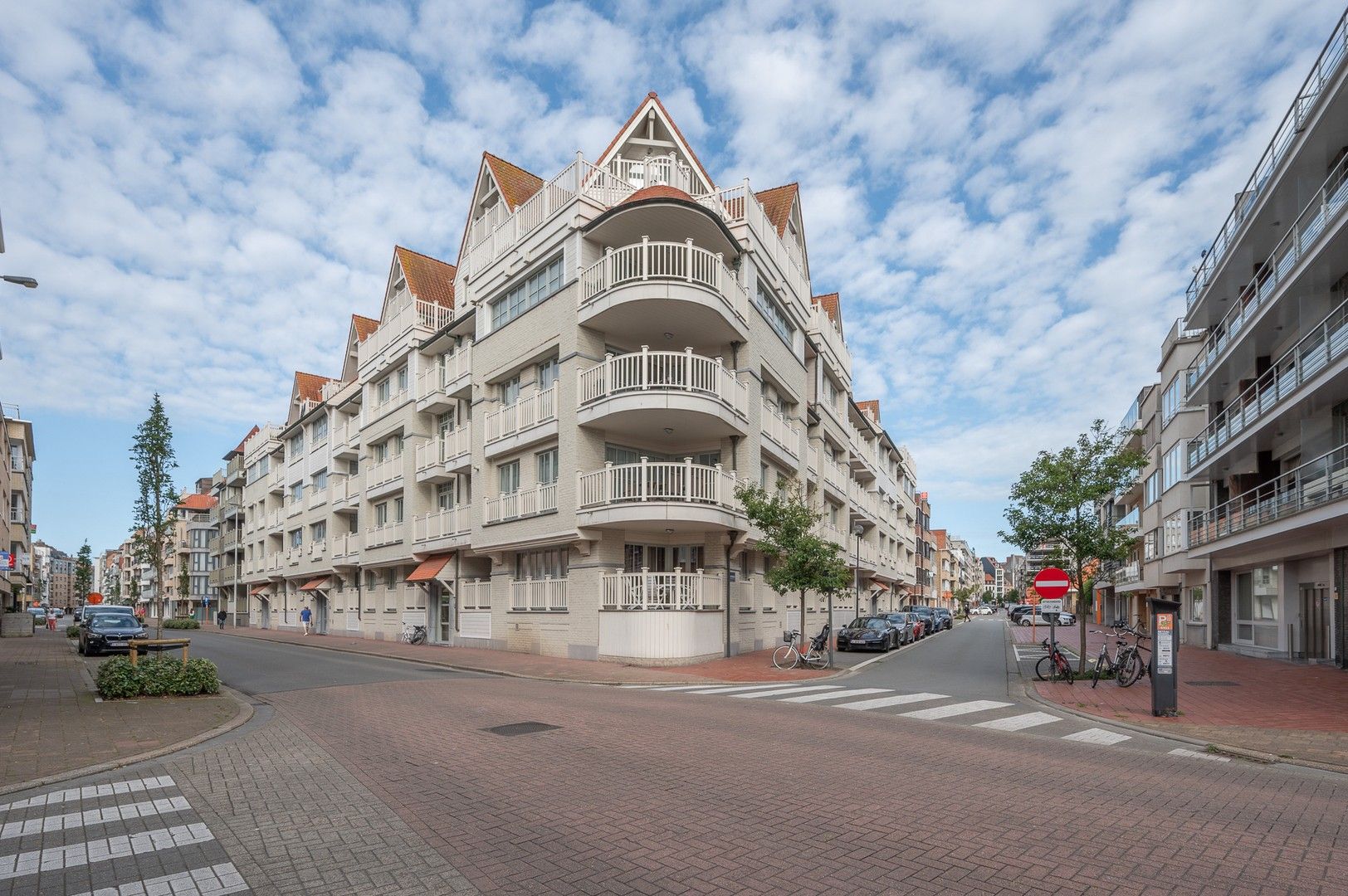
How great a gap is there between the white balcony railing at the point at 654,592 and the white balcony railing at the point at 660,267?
24.5 feet

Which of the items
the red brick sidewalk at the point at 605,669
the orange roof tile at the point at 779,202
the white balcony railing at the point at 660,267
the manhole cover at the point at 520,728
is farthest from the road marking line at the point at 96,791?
the orange roof tile at the point at 779,202

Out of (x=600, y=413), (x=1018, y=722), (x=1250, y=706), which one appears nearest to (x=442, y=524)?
(x=600, y=413)

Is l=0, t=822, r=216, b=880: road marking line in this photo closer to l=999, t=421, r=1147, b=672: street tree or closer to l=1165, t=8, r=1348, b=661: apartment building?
l=999, t=421, r=1147, b=672: street tree

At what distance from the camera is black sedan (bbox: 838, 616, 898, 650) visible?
2869 cm

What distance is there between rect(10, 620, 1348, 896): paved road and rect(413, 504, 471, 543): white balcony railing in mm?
17966

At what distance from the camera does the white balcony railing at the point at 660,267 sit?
21781mm

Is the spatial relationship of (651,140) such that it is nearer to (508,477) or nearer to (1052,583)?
(508,477)

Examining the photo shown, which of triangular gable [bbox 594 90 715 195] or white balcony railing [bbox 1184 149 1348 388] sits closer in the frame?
white balcony railing [bbox 1184 149 1348 388]

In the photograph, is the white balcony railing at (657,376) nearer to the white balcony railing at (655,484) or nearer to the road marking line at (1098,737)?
the white balcony railing at (655,484)

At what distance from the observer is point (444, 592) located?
106 ft

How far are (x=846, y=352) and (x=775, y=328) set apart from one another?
14.9m

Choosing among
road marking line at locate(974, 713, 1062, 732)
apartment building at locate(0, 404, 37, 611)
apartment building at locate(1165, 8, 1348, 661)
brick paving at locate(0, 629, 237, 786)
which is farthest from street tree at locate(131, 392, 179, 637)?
apartment building at locate(0, 404, 37, 611)

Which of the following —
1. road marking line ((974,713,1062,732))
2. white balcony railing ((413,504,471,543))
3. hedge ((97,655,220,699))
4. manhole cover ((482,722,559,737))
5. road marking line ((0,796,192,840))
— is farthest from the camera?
white balcony railing ((413,504,471,543))

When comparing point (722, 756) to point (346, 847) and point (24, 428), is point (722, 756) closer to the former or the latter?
point (346, 847)
